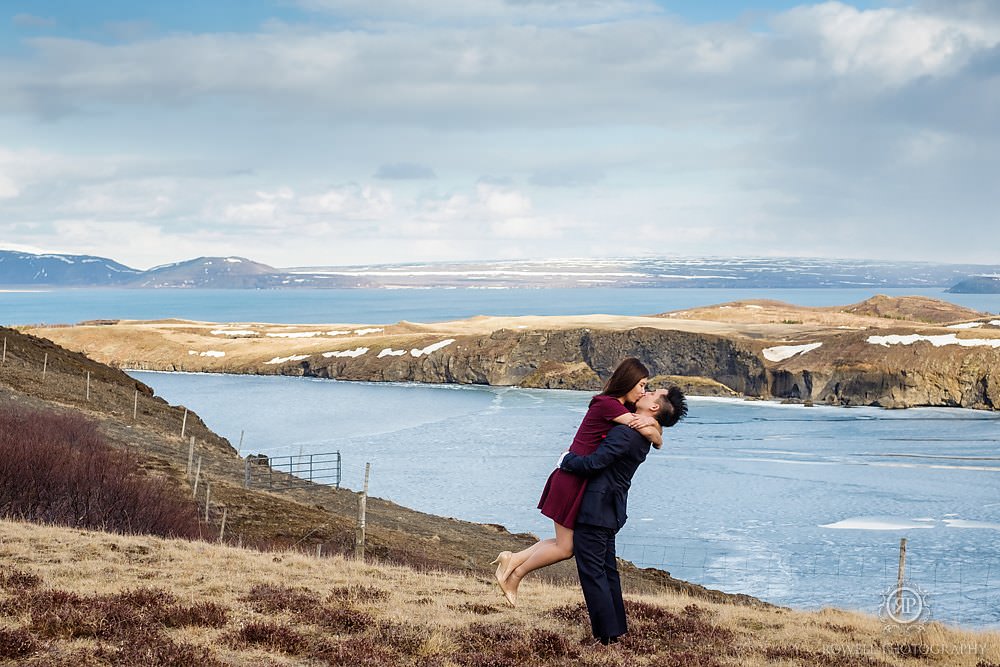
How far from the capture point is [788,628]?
1086 centimetres

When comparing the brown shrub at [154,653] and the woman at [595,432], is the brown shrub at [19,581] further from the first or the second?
the woman at [595,432]

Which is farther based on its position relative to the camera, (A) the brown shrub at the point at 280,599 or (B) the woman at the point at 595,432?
(A) the brown shrub at the point at 280,599

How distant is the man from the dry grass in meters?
0.43

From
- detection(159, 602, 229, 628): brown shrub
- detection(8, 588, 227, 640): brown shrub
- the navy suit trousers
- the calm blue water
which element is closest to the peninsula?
the calm blue water

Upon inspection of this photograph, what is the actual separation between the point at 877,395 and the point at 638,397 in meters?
86.2

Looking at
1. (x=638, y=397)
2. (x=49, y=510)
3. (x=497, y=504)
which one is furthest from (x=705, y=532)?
(x=638, y=397)

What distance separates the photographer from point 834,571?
3334 centimetres

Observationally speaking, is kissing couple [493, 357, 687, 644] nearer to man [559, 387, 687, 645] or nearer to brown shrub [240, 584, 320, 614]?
man [559, 387, 687, 645]

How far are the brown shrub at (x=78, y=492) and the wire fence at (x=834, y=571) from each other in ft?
53.8

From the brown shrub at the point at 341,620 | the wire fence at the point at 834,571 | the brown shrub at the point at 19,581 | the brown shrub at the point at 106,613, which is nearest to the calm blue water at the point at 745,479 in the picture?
the wire fence at the point at 834,571

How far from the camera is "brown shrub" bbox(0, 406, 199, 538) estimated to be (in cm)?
1906

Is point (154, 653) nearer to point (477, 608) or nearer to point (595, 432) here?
point (477, 608)

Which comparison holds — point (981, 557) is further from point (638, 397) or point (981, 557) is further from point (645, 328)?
point (645, 328)

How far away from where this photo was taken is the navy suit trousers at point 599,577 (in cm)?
904
